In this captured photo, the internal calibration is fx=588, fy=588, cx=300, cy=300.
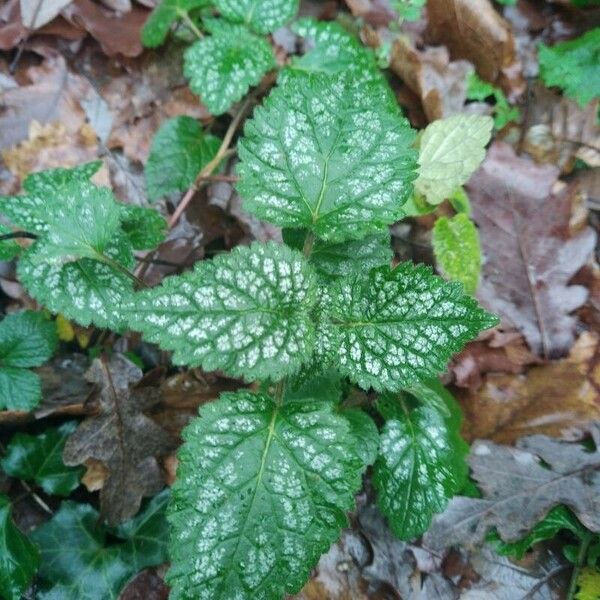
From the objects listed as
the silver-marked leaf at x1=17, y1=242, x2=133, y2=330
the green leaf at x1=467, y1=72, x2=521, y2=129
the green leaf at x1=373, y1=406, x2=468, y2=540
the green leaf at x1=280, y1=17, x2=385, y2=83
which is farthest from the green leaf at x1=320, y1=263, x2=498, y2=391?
the green leaf at x1=467, y1=72, x2=521, y2=129

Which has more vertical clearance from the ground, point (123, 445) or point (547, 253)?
point (547, 253)

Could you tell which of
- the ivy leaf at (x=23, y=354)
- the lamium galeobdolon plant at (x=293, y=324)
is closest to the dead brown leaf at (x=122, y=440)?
the ivy leaf at (x=23, y=354)

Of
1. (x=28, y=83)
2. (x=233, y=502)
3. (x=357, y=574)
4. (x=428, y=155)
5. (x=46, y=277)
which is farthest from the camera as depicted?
(x=28, y=83)

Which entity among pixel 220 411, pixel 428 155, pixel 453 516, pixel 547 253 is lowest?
pixel 453 516

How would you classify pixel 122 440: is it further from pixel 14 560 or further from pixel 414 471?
pixel 414 471

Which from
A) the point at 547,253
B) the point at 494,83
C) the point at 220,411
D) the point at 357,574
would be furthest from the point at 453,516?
the point at 494,83

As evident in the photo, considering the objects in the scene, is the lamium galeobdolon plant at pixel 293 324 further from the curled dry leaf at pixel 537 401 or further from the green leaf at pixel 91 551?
the green leaf at pixel 91 551

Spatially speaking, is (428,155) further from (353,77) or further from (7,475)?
(7,475)

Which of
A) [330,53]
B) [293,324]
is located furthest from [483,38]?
[293,324]
